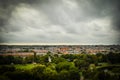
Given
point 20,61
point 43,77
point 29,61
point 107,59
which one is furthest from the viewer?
point 29,61

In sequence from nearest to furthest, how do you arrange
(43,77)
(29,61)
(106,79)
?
(106,79)
(43,77)
(29,61)

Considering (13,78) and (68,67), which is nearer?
(13,78)

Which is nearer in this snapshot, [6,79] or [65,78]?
[6,79]

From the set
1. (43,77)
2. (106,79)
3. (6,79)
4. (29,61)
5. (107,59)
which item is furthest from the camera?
(29,61)

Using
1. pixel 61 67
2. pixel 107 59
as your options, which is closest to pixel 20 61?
pixel 61 67

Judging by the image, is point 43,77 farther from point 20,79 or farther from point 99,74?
point 99,74

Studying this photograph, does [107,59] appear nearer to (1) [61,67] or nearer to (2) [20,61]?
(1) [61,67]

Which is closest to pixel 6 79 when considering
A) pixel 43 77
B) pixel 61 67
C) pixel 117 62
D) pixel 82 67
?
pixel 43 77

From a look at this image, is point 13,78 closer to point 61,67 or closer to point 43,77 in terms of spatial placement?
point 43,77

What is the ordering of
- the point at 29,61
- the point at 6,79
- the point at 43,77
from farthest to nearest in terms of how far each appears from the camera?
the point at 29,61, the point at 43,77, the point at 6,79

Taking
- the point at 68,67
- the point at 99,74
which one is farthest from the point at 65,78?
the point at 68,67
